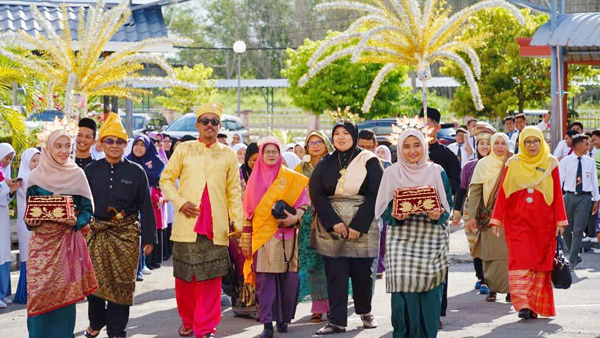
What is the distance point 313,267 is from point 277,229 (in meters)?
0.79

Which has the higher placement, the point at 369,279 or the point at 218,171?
the point at 218,171

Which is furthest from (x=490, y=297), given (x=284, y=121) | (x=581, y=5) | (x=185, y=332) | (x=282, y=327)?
(x=581, y=5)

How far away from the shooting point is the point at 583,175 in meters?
13.7

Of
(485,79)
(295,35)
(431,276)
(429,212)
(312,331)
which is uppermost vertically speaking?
(295,35)

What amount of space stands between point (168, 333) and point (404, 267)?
7.83 ft

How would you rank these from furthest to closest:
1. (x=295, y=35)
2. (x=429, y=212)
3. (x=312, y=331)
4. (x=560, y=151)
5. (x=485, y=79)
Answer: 1. (x=295, y=35)
2. (x=485, y=79)
3. (x=560, y=151)
4. (x=312, y=331)
5. (x=429, y=212)

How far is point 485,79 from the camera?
2812 cm

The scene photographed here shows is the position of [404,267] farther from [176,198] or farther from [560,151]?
[560,151]

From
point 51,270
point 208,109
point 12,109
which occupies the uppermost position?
point 12,109

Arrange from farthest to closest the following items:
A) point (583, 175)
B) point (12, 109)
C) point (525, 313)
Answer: point (583, 175) < point (12, 109) < point (525, 313)

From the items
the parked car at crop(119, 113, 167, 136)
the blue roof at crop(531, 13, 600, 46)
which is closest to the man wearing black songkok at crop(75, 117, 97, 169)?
the blue roof at crop(531, 13, 600, 46)

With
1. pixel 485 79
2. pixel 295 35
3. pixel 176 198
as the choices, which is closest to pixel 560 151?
pixel 176 198

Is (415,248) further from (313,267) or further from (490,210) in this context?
(490,210)

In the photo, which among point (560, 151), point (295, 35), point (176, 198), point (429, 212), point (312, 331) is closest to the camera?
point (429, 212)
